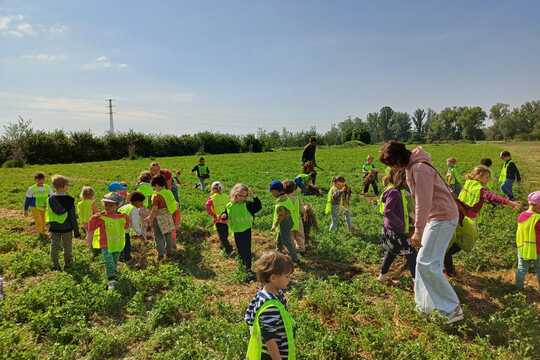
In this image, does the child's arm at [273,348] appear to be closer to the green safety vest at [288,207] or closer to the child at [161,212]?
the green safety vest at [288,207]

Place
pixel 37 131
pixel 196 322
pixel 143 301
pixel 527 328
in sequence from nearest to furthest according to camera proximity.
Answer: pixel 527 328 → pixel 196 322 → pixel 143 301 → pixel 37 131

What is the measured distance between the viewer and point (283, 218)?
6.96m

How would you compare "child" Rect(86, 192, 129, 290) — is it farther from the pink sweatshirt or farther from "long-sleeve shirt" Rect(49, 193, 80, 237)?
the pink sweatshirt

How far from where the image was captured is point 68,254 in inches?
298

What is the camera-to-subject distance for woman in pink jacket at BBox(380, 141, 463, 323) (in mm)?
4699

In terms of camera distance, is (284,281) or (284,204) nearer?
(284,281)

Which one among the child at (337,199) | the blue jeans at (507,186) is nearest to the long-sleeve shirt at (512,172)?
the blue jeans at (507,186)

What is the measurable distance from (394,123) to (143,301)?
450 ft

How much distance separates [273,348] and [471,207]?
191 inches

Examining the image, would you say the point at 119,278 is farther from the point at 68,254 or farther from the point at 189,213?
the point at 189,213

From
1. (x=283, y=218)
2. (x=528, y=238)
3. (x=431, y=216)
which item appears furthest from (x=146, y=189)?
(x=528, y=238)

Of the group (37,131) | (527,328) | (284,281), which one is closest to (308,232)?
(527,328)

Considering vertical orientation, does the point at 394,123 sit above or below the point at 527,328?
above

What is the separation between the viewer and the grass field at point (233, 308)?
14.6ft
